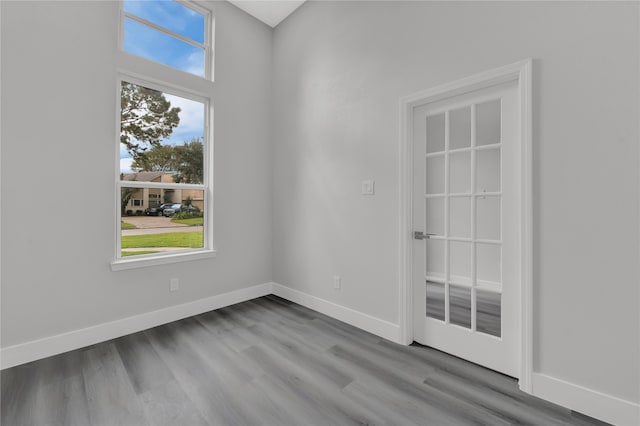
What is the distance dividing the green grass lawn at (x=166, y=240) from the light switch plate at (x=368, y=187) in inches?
76.2

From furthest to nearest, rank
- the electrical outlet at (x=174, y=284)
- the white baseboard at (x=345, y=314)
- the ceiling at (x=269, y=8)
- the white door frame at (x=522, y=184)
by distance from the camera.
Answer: the ceiling at (x=269, y=8)
the electrical outlet at (x=174, y=284)
the white baseboard at (x=345, y=314)
the white door frame at (x=522, y=184)

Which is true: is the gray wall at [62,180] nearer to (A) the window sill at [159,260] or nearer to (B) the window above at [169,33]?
(A) the window sill at [159,260]

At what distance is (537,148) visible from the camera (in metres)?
1.75

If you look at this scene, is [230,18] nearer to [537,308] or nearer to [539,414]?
[537,308]

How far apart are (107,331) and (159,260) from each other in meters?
0.71

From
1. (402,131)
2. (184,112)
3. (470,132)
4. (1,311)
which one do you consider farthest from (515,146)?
(1,311)

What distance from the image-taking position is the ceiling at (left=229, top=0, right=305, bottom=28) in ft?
10.8

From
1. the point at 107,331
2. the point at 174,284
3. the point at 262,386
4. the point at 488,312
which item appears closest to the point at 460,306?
the point at 488,312

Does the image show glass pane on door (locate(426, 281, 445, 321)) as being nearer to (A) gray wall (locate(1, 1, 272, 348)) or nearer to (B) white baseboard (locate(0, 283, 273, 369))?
(B) white baseboard (locate(0, 283, 273, 369))

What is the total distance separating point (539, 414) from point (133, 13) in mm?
4457

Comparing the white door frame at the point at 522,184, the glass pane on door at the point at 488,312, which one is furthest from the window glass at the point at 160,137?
the glass pane on door at the point at 488,312

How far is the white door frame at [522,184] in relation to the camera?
5.77 ft

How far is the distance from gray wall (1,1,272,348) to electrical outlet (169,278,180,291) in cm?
4

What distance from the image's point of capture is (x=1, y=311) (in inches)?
79.2
